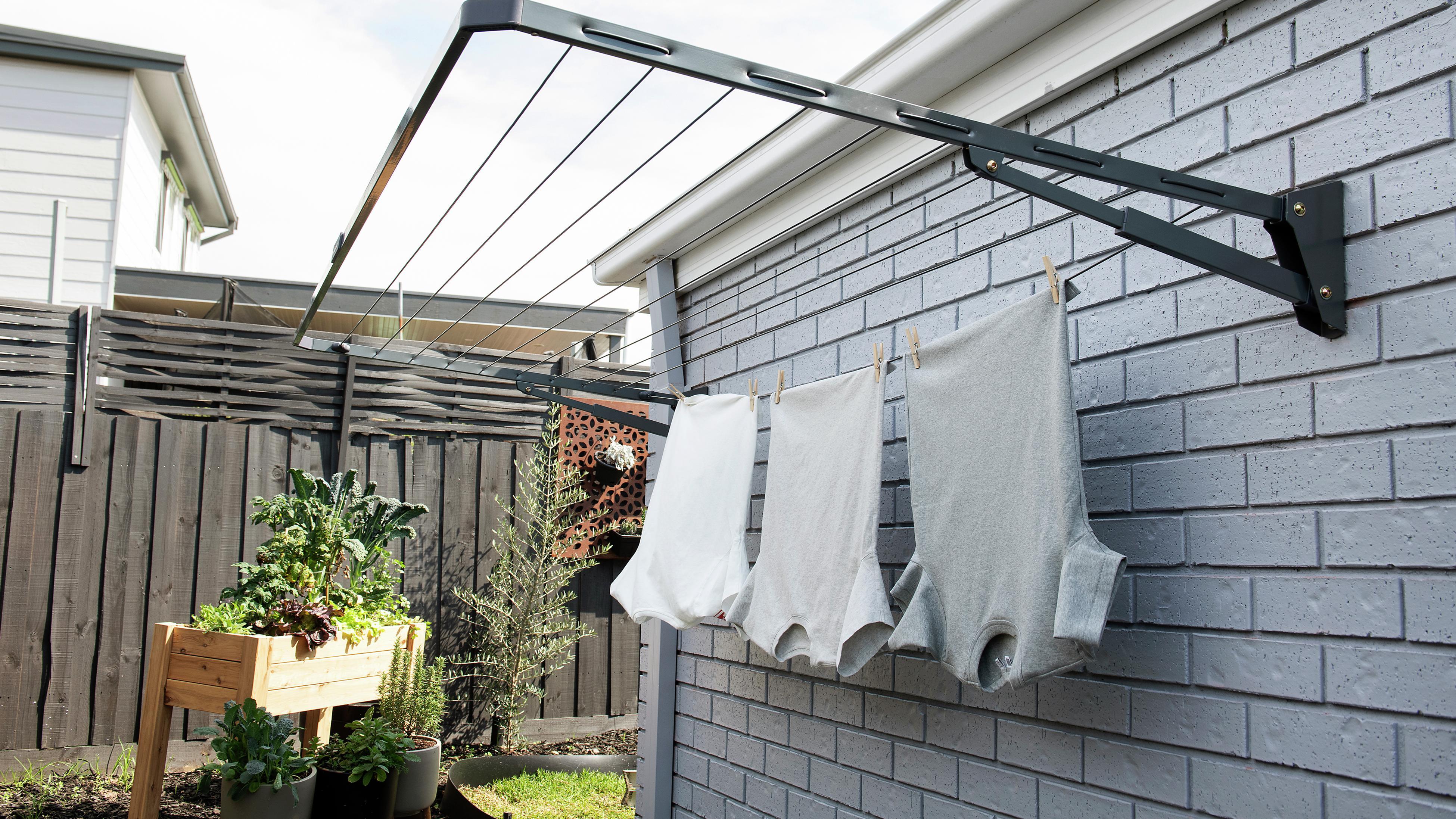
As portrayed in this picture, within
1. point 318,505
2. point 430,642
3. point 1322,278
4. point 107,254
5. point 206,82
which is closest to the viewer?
point 1322,278

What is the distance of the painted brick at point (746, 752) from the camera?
9.39ft

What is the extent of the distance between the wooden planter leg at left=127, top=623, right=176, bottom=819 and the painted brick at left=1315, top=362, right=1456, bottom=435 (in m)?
3.56

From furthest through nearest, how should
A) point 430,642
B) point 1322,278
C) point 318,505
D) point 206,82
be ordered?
1. point 206,82
2. point 430,642
3. point 318,505
4. point 1322,278

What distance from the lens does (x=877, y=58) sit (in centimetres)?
227

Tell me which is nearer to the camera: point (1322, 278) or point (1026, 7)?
point (1322, 278)

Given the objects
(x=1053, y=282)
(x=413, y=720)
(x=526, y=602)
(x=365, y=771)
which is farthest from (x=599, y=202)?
(x=526, y=602)

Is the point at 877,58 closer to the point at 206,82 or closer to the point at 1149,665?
the point at 1149,665

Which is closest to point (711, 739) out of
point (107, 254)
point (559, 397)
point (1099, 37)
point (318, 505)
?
point (559, 397)

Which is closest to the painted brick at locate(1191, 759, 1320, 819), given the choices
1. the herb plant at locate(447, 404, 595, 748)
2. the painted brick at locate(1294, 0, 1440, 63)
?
the painted brick at locate(1294, 0, 1440, 63)

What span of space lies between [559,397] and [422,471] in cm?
251

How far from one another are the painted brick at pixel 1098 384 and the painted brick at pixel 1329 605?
46 centimetres

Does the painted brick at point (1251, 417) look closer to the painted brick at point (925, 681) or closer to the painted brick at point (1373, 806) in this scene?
the painted brick at point (1373, 806)

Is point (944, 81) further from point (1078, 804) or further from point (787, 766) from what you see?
point (787, 766)

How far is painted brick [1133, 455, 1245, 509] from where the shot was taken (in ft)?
5.25
